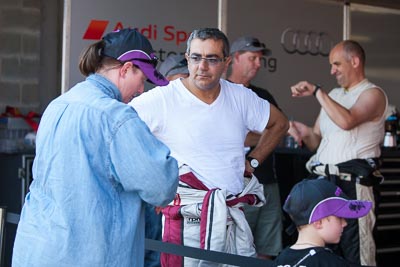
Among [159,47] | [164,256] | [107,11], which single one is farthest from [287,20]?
[164,256]

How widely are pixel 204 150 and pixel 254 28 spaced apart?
3688 millimetres

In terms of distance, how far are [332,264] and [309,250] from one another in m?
0.12

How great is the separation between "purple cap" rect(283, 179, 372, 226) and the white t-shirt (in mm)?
467

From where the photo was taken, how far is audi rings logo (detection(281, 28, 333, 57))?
705cm

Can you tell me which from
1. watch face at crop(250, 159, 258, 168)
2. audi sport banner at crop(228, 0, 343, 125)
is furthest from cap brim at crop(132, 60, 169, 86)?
audi sport banner at crop(228, 0, 343, 125)

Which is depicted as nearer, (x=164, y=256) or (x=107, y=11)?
(x=164, y=256)

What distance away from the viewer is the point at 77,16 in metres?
5.70

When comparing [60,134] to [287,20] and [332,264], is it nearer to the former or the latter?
[332,264]

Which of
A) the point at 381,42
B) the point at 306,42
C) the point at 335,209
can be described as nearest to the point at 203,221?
the point at 335,209

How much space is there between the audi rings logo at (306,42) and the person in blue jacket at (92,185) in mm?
4834

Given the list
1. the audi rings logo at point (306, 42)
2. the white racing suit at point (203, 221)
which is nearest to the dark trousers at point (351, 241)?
the white racing suit at point (203, 221)

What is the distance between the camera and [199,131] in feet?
10.9

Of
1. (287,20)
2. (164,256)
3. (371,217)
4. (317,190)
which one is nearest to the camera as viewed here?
(317,190)

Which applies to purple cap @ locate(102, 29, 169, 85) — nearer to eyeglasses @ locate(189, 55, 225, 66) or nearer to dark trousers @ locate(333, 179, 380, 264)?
eyeglasses @ locate(189, 55, 225, 66)
